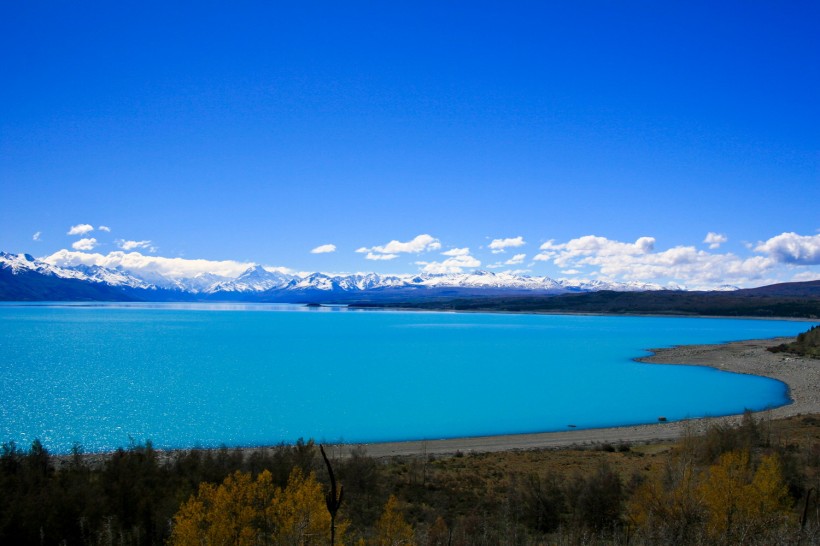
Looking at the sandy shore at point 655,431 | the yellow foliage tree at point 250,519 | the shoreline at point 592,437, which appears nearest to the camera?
the yellow foliage tree at point 250,519

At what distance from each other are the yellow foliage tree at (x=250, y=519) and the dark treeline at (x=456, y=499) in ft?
0.18

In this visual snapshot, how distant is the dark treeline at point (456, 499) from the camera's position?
9.38 m

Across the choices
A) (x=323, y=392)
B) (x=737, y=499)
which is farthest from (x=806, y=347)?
(x=737, y=499)

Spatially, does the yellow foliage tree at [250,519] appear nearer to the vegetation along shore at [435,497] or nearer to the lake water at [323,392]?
the vegetation along shore at [435,497]

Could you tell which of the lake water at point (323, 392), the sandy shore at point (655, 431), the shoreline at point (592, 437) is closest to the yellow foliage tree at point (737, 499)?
the shoreline at point (592, 437)

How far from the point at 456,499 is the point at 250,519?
801cm

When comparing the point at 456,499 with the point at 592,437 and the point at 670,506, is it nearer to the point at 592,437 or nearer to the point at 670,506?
the point at 670,506

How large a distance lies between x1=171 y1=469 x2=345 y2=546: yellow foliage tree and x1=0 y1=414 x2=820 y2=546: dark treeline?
0.06 metres

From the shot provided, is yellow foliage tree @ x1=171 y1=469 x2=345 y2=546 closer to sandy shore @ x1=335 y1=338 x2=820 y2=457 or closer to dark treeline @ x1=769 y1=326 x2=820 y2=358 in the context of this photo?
sandy shore @ x1=335 y1=338 x2=820 y2=457

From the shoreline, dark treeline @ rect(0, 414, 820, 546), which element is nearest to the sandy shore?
the shoreline

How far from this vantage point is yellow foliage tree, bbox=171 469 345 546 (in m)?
8.50

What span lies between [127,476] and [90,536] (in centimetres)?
315

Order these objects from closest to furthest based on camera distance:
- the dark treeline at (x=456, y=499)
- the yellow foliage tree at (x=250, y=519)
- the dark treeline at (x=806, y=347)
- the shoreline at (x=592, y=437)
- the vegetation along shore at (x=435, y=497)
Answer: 1. the yellow foliage tree at (x=250, y=519)
2. the vegetation along shore at (x=435, y=497)
3. the dark treeline at (x=456, y=499)
4. the shoreline at (x=592, y=437)
5. the dark treeline at (x=806, y=347)

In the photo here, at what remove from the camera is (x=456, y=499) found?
53.4 feet
